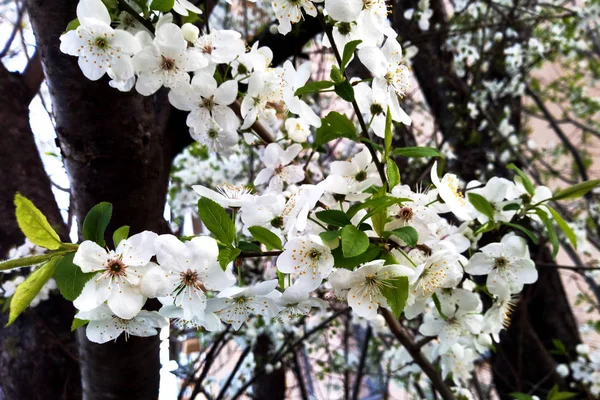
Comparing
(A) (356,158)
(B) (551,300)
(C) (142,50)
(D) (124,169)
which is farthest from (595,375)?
(C) (142,50)

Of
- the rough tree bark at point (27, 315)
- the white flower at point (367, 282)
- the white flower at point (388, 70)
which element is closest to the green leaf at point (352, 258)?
the white flower at point (367, 282)

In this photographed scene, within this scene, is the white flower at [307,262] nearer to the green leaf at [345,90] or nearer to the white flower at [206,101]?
the green leaf at [345,90]

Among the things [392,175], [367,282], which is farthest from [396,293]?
[392,175]

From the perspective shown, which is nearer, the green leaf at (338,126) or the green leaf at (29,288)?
the green leaf at (29,288)

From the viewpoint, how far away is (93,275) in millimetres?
536

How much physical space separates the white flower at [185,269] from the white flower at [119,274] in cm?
2

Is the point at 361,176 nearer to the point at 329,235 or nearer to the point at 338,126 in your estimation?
the point at 338,126

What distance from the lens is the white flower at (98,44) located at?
1.99 ft

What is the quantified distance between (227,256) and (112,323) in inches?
8.1

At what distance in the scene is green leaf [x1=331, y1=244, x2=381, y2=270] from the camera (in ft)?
1.82

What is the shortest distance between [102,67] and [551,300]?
2623mm

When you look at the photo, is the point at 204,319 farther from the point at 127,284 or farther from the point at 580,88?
the point at 580,88

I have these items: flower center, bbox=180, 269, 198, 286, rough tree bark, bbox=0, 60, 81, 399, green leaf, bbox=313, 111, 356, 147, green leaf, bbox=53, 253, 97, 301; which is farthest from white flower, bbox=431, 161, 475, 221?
rough tree bark, bbox=0, 60, 81, 399

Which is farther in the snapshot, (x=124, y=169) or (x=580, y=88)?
(x=580, y=88)
